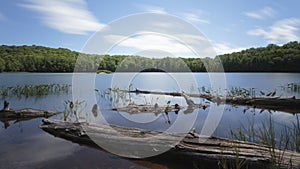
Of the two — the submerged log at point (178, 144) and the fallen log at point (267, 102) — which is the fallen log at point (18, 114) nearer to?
the submerged log at point (178, 144)

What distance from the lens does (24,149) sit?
15.8ft

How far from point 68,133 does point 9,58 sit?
186ft

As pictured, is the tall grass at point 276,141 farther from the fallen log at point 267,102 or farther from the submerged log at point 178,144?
the fallen log at point 267,102

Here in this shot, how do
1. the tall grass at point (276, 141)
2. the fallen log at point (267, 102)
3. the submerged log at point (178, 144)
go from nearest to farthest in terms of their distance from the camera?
the tall grass at point (276, 141) < the submerged log at point (178, 144) < the fallen log at point (267, 102)

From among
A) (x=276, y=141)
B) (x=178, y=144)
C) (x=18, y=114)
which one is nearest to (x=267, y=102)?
(x=276, y=141)

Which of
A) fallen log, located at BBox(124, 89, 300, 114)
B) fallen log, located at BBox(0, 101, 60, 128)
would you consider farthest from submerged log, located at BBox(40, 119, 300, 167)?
fallen log, located at BBox(124, 89, 300, 114)

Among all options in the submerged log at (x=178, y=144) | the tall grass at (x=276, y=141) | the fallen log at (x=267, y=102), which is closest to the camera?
the tall grass at (x=276, y=141)

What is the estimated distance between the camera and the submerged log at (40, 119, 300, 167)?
344cm

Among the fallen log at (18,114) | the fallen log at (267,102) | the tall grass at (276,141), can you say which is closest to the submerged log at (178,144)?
the tall grass at (276,141)

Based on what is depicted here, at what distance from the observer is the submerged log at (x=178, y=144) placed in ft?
11.3

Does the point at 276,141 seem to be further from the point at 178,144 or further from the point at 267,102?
the point at 267,102

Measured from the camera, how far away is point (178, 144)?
13.4 ft

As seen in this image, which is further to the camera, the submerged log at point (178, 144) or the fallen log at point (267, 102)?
the fallen log at point (267, 102)

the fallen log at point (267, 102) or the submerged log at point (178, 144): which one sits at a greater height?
the fallen log at point (267, 102)
